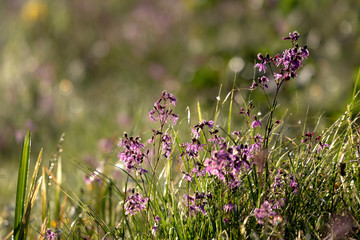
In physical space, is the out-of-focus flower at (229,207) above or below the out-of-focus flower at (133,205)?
below

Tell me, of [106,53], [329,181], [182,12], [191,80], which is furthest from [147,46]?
[329,181]

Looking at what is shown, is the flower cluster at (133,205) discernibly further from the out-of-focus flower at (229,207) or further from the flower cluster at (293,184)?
the flower cluster at (293,184)

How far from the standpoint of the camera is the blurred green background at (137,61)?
216 inches

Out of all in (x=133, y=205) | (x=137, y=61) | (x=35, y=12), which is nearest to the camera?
(x=133, y=205)

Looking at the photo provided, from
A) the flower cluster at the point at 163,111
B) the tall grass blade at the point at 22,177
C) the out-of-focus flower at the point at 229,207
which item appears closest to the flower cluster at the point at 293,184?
the out-of-focus flower at the point at 229,207

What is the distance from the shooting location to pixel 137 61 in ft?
29.3

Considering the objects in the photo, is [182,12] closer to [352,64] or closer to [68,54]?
[68,54]

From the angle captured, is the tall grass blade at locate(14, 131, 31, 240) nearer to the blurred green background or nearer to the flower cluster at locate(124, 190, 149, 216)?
the flower cluster at locate(124, 190, 149, 216)

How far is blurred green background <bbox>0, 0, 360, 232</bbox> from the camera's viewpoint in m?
5.48

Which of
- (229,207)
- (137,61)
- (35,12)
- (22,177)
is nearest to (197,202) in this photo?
(229,207)

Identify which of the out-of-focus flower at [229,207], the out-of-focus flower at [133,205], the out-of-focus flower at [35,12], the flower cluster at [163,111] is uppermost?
the out-of-focus flower at [35,12]

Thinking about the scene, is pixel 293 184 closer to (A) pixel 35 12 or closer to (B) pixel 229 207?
(B) pixel 229 207

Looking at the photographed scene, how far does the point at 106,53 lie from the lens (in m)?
8.94


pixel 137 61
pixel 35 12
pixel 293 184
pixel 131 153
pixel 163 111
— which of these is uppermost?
pixel 35 12
